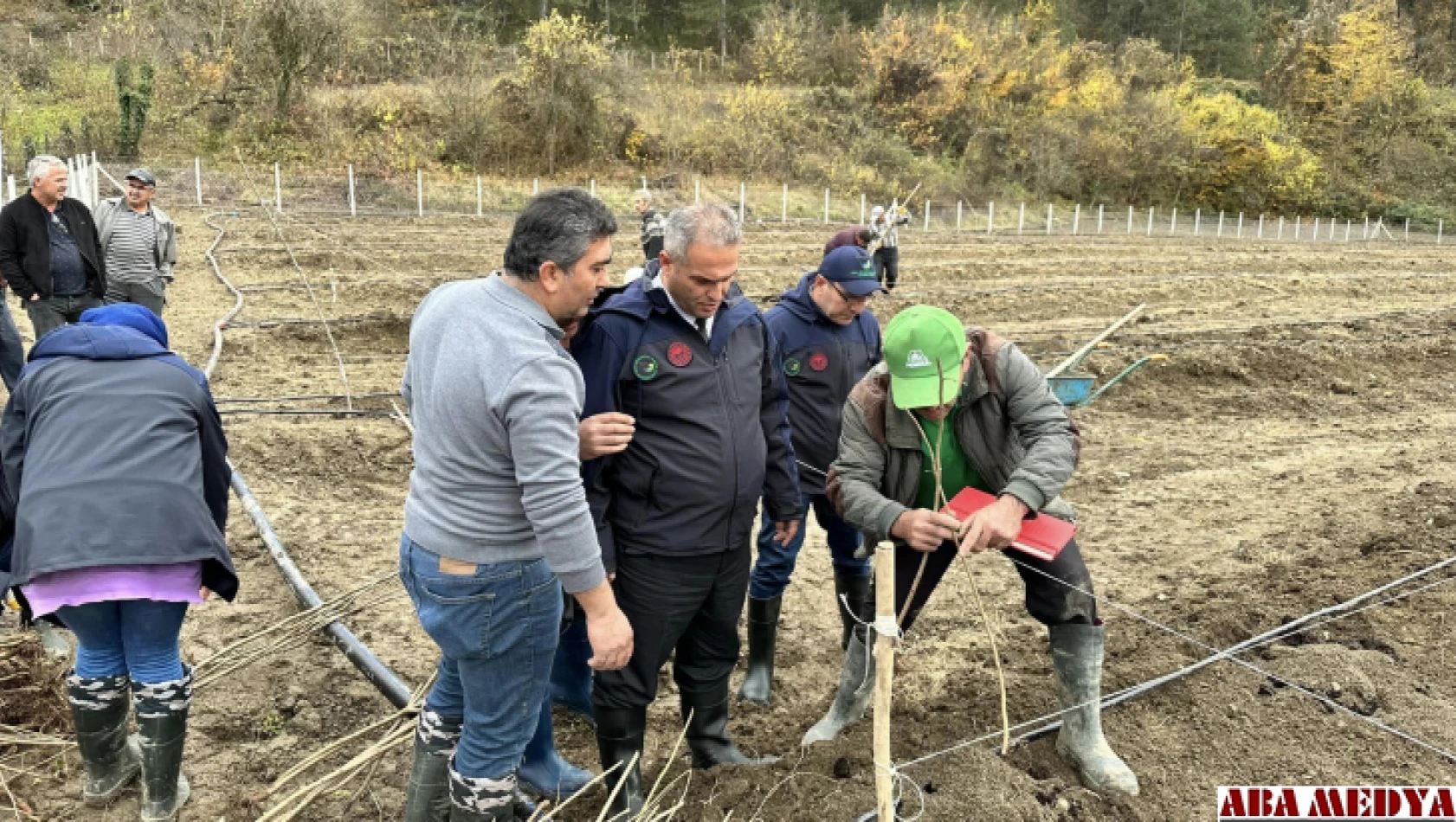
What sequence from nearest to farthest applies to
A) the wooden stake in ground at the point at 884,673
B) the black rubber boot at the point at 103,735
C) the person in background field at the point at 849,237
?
the wooden stake in ground at the point at 884,673, the black rubber boot at the point at 103,735, the person in background field at the point at 849,237

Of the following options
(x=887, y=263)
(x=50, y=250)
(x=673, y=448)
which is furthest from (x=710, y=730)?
(x=50, y=250)

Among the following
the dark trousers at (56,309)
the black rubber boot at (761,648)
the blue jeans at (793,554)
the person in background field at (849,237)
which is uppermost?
the person in background field at (849,237)

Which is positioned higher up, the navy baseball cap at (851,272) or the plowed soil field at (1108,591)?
the navy baseball cap at (851,272)

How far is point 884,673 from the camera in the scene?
226 centimetres

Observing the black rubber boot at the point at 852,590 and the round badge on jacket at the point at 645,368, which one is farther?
the black rubber boot at the point at 852,590

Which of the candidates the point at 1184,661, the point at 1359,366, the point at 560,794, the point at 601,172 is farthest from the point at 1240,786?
the point at 601,172

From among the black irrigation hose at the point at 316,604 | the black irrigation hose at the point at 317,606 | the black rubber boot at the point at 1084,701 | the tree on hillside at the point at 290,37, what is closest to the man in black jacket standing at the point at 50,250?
the black irrigation hose at the point at 316,604

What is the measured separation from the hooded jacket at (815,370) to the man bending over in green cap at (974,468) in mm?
655

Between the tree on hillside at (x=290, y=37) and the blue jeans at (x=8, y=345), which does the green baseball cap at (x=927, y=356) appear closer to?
the blue jeans at (x=8, y=345)

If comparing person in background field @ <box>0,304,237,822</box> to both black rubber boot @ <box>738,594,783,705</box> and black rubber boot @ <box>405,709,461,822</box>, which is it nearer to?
black rubber boot @ <box>405,709,461,822</box>

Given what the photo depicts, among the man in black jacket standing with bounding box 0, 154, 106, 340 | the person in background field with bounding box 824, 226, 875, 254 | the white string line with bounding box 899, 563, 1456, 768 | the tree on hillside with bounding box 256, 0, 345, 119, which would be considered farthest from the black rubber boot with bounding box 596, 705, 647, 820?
the tree on hillside with bounding box 256, 0, 345, 119

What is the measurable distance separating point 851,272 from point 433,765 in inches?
85.9

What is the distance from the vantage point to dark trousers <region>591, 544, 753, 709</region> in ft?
8.95

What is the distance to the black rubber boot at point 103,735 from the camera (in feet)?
9.01
